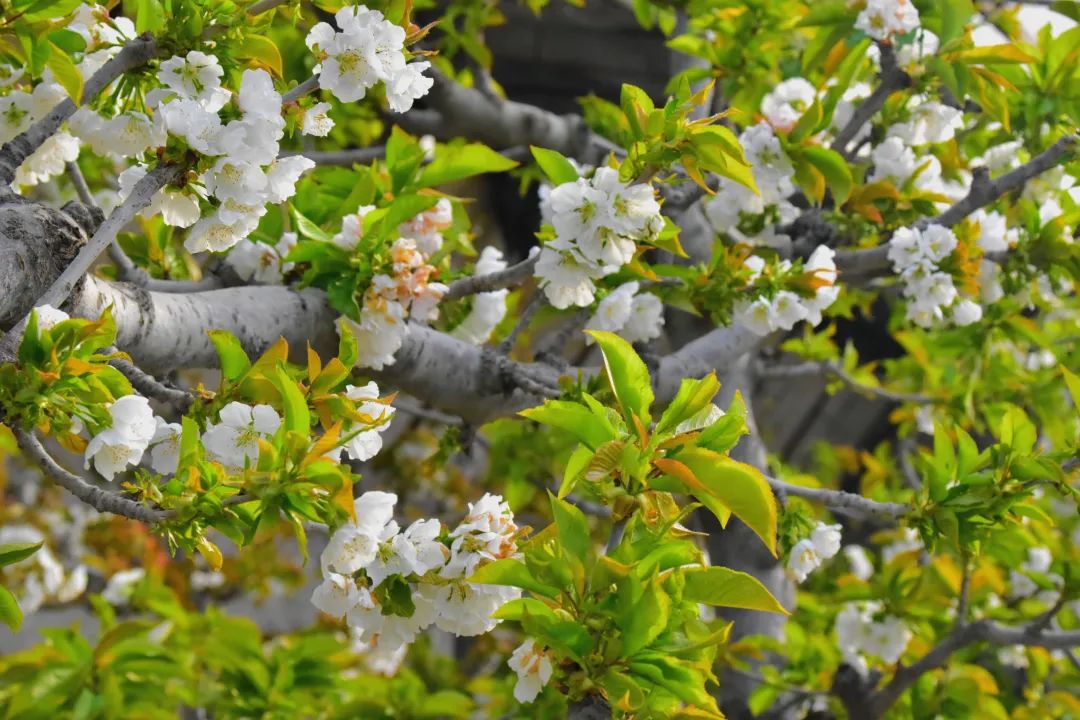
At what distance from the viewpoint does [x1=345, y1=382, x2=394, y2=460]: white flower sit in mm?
840

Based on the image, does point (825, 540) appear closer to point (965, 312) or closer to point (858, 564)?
point (965, 312)

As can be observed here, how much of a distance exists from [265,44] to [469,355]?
0.53 m

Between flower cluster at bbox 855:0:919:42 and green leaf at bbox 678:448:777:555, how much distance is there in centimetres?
90

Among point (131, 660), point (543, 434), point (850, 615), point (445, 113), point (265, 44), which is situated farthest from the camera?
point (445, 113)

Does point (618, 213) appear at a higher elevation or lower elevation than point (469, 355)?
higher

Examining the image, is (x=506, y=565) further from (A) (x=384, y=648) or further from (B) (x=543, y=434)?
(B) (x=543, y=434)

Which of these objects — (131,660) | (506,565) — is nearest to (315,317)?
(506,565)

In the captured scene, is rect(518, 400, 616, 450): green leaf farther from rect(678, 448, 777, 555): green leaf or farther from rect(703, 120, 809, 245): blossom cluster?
rect(703, 120, 809, 245): blossom cluster

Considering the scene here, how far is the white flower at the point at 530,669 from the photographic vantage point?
0.83 metres

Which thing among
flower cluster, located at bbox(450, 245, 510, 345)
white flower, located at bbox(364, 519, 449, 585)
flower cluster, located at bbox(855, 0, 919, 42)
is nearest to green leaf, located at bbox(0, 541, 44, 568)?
white flower, located at bbox(364, 519, 449, 585)

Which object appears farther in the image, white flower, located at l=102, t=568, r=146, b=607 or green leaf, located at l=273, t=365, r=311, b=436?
white flower, located at l=102, t=568, r=146, b=607

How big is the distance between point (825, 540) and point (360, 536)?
0.63 metres

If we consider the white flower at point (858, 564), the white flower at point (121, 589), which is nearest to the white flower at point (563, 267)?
the white flower at point (858, 564)

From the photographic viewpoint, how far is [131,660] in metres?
1.59
